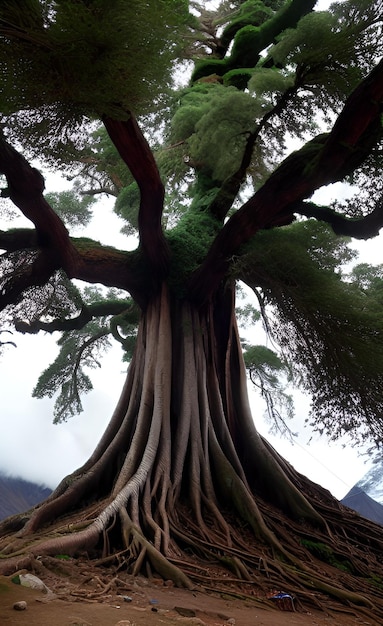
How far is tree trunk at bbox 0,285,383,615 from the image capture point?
2947mm

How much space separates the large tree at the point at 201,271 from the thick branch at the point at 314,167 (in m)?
0.02

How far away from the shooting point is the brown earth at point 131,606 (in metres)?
1.45

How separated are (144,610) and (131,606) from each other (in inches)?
3.6

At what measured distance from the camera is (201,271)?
526 centimetres

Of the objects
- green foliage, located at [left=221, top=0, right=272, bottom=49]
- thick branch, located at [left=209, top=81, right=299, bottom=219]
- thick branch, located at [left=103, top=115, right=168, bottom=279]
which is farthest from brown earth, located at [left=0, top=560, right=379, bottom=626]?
green foliage, located at [left=221, top=0, right=272, bottom=49]

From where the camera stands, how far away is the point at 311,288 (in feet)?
14.5

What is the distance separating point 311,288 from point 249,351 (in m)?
3.62

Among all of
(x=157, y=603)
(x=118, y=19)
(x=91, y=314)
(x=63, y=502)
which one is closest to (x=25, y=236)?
(x=91, y=314)

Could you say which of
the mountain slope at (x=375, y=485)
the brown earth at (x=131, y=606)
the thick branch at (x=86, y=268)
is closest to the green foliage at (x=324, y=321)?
the thick branch at (x=86, y=268)

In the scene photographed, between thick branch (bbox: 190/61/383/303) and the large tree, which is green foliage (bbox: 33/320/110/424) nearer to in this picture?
the large tree

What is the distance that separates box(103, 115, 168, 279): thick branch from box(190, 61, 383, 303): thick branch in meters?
0.71

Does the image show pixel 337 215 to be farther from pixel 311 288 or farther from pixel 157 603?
pixel 157 603

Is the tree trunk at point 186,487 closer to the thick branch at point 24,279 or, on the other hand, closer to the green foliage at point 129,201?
the thick branch at point 24,279

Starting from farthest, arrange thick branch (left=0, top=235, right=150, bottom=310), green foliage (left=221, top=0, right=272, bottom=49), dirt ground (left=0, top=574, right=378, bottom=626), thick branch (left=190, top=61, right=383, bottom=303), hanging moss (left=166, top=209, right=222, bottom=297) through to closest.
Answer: green foliage (left=221, top=0, right=272, bottom=49) → hanging moss (left=166, top=209, right=222, bottom=297) → thick branch (left=0, top=235, right=150, bottom=310) → thick branch (left=190, top=61, right=383, bottom=303) → dirt ground (left=0, top=574, right=378, bottom=626)
